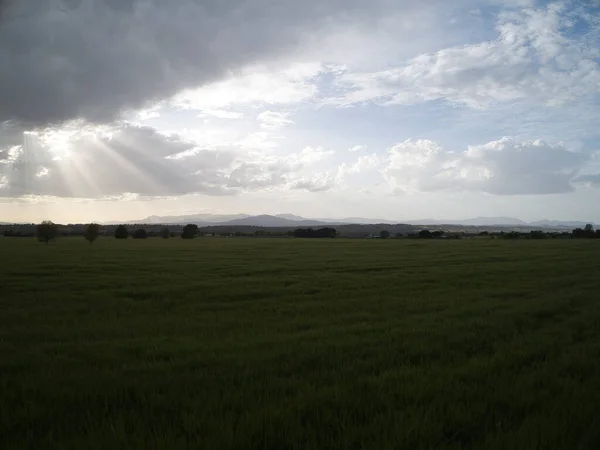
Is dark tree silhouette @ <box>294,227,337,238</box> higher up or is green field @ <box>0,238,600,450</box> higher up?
dark tree silhouette @ <box>294,227,337,238</box>

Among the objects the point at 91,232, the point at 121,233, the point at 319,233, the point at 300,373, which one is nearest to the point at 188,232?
the point at 121,233

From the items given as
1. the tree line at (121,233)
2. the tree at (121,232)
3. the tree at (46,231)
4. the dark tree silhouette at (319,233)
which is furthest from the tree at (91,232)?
the dark tree silhouette at (319,233)

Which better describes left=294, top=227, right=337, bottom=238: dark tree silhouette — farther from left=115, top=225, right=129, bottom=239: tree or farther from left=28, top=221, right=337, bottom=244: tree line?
left=115, top=225, right=129, bottom=239: tree

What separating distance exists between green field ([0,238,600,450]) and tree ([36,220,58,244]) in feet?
217

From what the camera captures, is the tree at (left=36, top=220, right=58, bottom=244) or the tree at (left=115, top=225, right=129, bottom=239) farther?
the tree at (left=115, top=225, right=129, bottom=239)

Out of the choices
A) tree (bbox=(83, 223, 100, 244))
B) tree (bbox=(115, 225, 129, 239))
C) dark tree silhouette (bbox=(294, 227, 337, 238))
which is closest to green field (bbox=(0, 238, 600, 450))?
tree (bbox=(83, 223, 100, 244))

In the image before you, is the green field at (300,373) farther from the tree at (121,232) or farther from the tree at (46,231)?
the tree at (121,232)

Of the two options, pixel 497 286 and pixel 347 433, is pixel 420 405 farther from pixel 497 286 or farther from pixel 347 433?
pixel 497 286

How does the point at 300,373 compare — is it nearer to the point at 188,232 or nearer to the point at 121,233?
the point at 121,233

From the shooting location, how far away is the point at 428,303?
1377cm

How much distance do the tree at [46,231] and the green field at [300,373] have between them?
66119 millimetres

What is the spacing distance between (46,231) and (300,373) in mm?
77843

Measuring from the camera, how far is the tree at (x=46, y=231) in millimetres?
70994

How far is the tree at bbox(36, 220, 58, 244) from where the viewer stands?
233 ft
